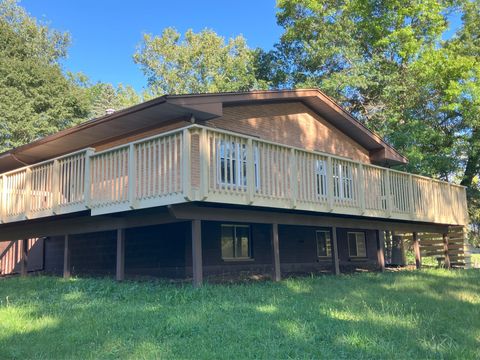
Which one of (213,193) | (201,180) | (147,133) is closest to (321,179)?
(213,193)

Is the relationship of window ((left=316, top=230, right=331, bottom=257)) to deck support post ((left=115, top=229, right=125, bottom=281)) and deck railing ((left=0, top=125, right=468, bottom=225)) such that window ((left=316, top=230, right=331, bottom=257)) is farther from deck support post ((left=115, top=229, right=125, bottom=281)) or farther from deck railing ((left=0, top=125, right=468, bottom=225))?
deck support post ((left=115, top=229, right=125, bottom=281))

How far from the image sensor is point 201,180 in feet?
31.1

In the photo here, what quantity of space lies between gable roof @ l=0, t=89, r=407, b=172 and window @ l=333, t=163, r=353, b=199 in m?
2.83

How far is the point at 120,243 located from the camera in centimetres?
1220

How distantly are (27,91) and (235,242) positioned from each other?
25.0 meters

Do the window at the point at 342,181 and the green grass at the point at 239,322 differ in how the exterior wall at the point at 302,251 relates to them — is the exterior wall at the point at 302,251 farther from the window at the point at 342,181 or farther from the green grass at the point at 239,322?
the green grass at the point at 239,322

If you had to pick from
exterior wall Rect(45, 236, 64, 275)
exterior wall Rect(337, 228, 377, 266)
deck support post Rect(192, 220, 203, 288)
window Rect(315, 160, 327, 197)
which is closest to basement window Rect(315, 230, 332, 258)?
exterior wall Rect(337, 228, 377, 266)

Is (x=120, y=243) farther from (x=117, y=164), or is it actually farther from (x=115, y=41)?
(x=115, y=41)

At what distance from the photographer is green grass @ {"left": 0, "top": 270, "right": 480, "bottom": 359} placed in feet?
20.2

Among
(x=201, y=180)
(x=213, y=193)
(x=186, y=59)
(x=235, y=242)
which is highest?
(x=186, y=59)

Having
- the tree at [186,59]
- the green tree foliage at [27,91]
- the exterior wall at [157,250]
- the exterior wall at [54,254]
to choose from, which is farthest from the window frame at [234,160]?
the tree at [186,59]

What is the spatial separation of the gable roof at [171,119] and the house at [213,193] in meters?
0.04

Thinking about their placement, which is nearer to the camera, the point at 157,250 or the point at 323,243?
the point at 157,250

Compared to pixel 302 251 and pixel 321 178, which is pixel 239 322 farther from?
pixel 302 251
